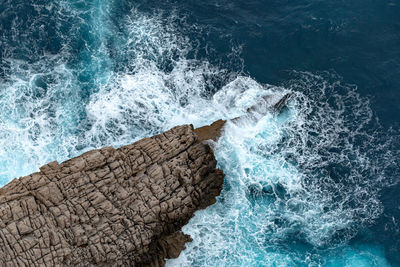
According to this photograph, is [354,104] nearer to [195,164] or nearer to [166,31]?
[195,164]

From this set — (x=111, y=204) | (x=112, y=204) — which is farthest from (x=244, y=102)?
(x=111, y=204)

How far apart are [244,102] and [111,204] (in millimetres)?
19919

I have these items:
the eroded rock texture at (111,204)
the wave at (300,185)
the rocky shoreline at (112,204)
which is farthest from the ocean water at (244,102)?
the eroded rock texture at (111,204)

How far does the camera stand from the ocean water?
40.4m

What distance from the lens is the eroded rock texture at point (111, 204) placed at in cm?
3325

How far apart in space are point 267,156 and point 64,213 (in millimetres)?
21476

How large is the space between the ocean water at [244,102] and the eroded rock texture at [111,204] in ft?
9.34

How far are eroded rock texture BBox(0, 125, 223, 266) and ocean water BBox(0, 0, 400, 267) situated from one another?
2.85 m

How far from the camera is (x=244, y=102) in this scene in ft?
156

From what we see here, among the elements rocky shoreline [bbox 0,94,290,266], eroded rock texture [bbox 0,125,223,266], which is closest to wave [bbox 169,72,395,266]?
rocky shoreline [bbox 0,94,290,266]

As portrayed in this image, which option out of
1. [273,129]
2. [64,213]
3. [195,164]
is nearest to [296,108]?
[273,129]

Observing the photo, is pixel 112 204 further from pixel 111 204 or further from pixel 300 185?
pixel 300 185

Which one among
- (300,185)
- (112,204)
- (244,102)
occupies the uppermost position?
(244,102)

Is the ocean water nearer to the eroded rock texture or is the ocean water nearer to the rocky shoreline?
the rocky shoreline
